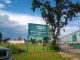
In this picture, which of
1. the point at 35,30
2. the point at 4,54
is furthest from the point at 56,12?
the point at 4,54

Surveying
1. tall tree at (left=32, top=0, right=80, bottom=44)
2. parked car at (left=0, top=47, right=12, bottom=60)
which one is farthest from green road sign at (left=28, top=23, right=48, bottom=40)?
parked car at (left=0, top=47, right=12, bottom=60)

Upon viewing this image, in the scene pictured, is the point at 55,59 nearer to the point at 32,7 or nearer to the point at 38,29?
the point at 38,29

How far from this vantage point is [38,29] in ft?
111

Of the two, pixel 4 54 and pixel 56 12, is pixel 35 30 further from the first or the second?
pixel 4 54

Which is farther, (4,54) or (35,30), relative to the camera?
(35,30)

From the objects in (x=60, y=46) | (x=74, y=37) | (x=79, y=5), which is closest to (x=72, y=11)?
(x=79, y=5)

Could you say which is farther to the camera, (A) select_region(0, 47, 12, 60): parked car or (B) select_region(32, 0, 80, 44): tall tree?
(B) select_region(32, 0, 80, 44): tall tree

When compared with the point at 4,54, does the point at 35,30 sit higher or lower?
higher

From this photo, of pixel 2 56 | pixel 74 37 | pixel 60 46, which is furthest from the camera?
pixel 74 37

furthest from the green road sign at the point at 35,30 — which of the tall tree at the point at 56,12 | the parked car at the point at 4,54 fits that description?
the parked car at the point at 4,54

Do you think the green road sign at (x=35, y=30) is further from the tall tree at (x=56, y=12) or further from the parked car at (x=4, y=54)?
the parked car at (x=4, y=54)

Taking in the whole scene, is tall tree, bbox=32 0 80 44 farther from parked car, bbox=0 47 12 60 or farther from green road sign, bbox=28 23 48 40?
parked car, bbox=0 47 12 60

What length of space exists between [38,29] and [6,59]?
2362 cm

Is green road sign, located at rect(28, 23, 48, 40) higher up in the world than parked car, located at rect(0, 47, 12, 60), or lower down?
higher up
